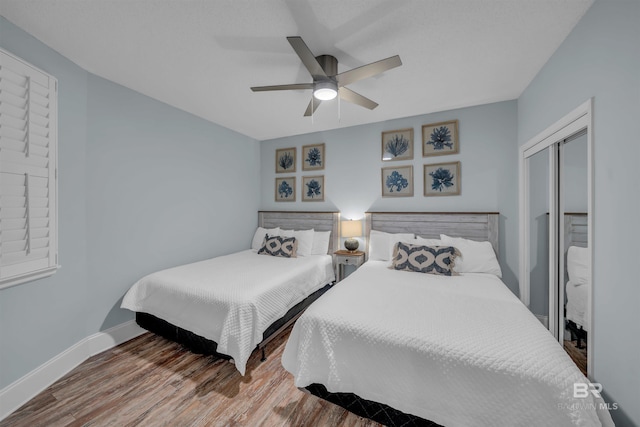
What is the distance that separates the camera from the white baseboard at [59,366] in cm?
165

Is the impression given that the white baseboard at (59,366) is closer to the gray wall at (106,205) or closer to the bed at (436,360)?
the gray wall at (106,205)

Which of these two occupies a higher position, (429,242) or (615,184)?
(615,184)

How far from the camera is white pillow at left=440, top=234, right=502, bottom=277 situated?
2555mm

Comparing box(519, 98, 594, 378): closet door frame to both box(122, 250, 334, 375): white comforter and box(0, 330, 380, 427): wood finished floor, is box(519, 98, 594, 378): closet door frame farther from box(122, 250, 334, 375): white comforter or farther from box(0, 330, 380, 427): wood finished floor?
box(122, 250, 334, 375): white comforter

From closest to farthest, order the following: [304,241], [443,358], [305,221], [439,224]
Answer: [443,358] < [439,224] < [304,241] < [305,221]

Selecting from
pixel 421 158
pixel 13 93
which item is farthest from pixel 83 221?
pixel 421 158

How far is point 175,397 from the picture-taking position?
5.87ft

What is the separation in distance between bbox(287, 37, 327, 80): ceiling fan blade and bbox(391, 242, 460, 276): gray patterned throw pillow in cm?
193

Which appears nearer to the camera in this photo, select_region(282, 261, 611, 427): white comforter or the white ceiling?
select_region(282, 261, 611, 427): white comforter

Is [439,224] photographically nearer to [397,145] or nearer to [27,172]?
[397,145]

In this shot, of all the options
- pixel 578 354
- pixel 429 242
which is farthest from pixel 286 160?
pixel 578 354

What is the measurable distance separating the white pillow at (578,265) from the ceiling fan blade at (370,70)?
1742 millimetres

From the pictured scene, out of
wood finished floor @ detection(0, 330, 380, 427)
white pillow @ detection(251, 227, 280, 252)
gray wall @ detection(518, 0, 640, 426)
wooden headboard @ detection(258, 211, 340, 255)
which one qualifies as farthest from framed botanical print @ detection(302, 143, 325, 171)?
gray wall @ detection(518, 0, 640, 426)

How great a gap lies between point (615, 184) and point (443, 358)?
1.31 metres
